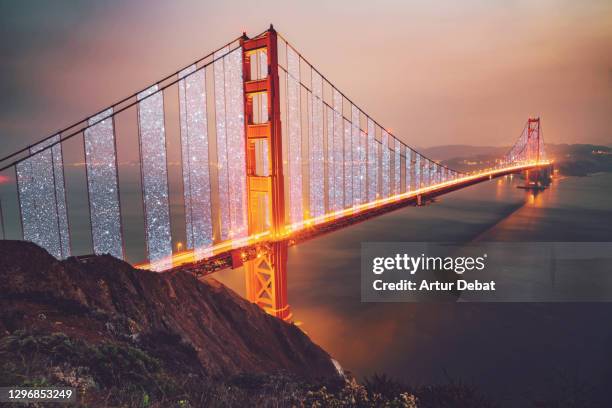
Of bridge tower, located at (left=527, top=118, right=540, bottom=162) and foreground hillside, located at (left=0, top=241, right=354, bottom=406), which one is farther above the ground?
bridge tower, located at (left=527, top=118, right=540, bottom=162)

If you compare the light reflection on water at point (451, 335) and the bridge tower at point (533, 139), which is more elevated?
the bridge tower at point (533, 139)

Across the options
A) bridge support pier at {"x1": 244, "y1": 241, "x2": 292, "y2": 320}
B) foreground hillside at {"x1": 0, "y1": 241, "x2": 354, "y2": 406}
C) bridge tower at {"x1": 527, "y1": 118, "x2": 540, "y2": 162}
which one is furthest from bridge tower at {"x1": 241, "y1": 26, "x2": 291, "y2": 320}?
bridge tower at {"x1": 527, "y1": 118, "x2": 540, "y2": 162}

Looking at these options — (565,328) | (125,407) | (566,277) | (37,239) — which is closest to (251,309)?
(37,239)

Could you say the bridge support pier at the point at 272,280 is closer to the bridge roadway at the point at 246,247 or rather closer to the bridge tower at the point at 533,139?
the bridge roadway at the point at 246,247

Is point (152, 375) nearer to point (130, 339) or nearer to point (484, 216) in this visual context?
point (130, 339)

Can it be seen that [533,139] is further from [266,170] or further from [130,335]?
[130,335]

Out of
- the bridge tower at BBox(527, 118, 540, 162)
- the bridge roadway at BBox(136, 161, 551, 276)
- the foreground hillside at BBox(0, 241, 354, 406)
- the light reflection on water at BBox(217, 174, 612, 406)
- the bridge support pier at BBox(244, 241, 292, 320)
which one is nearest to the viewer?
the foreground hillside at BBox(0, 241, 354, 406)

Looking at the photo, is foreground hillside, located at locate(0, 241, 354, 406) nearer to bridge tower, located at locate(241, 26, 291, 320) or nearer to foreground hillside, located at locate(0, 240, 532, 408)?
foreground hillside, located at locate(0, 240, 532, 408)

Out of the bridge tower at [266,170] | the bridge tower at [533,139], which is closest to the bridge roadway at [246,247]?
the bridge tower at [266,170]
